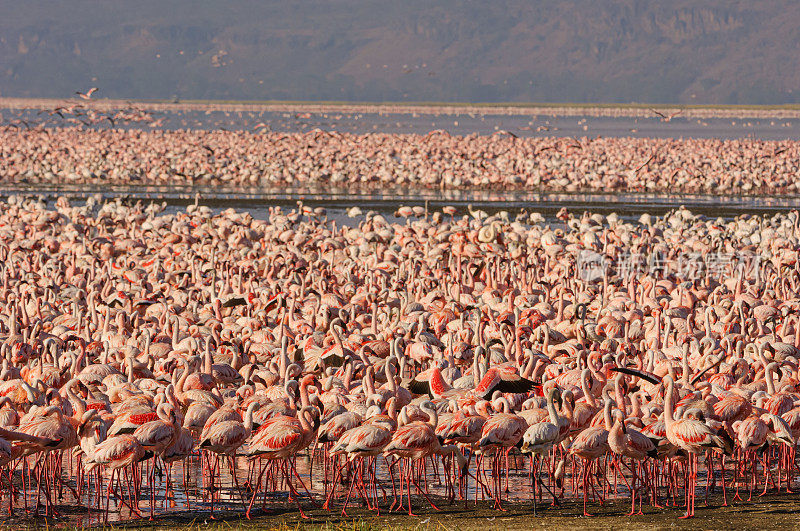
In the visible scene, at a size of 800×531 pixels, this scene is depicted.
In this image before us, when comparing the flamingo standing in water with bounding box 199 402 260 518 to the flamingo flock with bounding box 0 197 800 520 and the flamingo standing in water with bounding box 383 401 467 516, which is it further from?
the flamingo standing in water with bounding box 383 401 467 516

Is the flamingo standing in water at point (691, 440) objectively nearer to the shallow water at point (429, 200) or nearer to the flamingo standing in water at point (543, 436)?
the flamingo standing in water at point (543, 436)

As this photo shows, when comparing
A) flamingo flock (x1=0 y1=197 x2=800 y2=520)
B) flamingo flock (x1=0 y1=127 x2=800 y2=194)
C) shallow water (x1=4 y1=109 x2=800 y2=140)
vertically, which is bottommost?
flamingo flock (x1=0 y1=197 x2=800 y2=520)

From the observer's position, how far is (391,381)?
11211 mm

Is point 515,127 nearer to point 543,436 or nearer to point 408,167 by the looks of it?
point 408,167

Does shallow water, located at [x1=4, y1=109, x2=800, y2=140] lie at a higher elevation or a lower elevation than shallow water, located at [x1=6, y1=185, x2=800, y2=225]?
higher

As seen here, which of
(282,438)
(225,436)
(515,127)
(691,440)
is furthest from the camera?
(515,127)

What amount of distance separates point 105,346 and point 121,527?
204 inches

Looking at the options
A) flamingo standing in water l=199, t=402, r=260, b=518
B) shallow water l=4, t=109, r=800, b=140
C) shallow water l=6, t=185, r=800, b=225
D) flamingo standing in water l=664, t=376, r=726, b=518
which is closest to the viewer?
flamingo standing in water l=664, t=376, r=726, b=518

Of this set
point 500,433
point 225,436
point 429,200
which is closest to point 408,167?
point 429,200

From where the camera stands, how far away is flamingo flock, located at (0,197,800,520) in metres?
9.80

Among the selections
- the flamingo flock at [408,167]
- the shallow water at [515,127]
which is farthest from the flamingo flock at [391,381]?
the shallow water at [515,127]

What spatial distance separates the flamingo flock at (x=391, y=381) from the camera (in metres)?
9.80

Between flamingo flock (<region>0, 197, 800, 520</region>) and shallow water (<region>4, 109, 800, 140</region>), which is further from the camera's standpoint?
shallow water (<region>4, 109, 800, 140</region>)

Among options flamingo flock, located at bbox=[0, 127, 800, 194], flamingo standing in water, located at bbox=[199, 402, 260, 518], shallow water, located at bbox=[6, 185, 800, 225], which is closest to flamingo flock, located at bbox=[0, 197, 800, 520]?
flamingo standing in water, located at bbox=[199, 402, 260, 518]
